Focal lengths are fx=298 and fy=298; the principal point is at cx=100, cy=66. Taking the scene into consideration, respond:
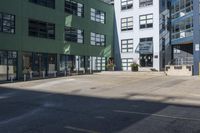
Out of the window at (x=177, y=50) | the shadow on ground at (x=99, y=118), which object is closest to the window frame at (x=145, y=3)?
the window at (x=177, y=50)

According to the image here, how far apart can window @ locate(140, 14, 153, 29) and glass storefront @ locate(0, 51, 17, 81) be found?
22.6m

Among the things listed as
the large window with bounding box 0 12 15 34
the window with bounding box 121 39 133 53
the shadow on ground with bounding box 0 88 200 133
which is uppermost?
the large window with bounding box 0 12 15 34

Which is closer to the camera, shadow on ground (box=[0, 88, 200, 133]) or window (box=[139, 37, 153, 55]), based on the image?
shadow on ground (box=[0, 88, 200, 133])

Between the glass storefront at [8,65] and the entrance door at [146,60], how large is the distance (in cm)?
2210

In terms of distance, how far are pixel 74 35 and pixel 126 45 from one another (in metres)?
11.6

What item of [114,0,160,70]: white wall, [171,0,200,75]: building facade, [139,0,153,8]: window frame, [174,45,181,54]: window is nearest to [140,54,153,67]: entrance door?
[114,0,160,70]: white wall

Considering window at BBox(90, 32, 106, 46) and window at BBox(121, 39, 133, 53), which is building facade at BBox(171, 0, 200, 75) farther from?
window at BBox(90, 32, 106, 46)

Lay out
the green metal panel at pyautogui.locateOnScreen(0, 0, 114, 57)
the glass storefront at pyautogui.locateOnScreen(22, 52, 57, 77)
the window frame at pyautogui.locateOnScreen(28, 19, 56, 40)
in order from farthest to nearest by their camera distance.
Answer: the window frame at pyautogui.locateOnScreen(28, 19, 56, 40) < the glass storefront at pyautogui.locateOnScreen(22, 52, 57, 77) < the green metal panel at pyautogui.locateOnScreen(0, 0, 114, 57)

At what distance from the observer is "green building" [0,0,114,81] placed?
101ft

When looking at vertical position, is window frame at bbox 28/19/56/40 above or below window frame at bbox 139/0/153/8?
below

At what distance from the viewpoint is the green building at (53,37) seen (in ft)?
101

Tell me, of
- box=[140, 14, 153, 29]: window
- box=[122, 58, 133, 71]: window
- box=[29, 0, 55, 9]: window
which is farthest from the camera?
box=[122, 58, 133, 71]: window

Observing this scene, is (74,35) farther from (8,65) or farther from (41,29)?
(8,65)

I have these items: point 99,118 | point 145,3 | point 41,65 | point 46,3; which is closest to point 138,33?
point 145,3
